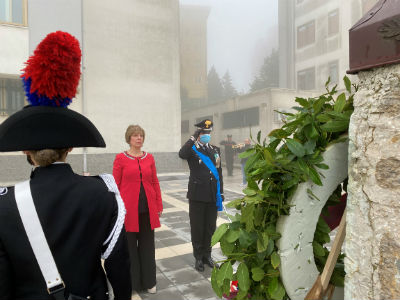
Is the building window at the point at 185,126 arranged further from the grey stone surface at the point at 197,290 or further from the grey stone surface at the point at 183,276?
the grey stone surface at the point at 197,290

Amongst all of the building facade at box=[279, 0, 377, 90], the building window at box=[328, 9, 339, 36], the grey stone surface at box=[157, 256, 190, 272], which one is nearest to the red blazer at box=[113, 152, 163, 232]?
the grey stone surface at box=[157, 256, 190, 272]

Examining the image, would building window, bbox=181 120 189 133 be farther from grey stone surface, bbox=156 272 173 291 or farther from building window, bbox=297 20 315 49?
grey stone surface, bbox=156 272 173 291

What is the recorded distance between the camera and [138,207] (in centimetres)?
324

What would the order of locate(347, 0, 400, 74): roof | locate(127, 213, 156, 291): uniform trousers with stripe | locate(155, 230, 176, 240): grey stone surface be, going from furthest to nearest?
locate(155, 230, 176, 240): grey stone surface, locate(127, 213, 156, 291): uniform trousers with stripe, locate(347, 0, 400, 74): roof

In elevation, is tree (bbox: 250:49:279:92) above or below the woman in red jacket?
above

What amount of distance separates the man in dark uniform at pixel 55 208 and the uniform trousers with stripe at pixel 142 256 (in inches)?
70.7

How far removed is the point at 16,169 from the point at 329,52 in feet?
65.9

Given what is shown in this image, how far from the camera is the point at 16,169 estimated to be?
39.0 feet

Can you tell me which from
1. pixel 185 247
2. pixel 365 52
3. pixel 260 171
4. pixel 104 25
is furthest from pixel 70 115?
pixel 104 25

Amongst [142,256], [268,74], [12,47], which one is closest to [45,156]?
[142,256]

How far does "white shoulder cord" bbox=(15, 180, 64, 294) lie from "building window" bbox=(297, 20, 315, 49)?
24.5 meters

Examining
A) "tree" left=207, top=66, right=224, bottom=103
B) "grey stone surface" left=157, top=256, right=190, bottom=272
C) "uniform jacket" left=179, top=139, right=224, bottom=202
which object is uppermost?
"tree" left=207, top=66, right=224, bottom=103

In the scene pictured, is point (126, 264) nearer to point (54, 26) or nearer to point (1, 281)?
point (1, 281)

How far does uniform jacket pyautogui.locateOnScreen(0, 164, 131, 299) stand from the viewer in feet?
4.19
